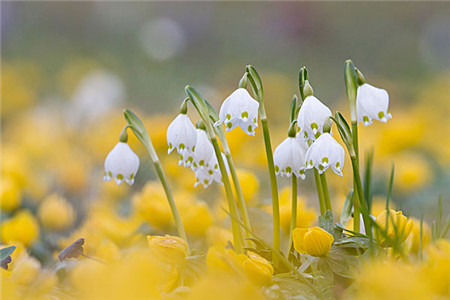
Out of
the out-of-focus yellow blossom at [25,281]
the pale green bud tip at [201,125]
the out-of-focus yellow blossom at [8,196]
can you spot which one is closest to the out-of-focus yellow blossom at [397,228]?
the pale green bud tip at [201,125]

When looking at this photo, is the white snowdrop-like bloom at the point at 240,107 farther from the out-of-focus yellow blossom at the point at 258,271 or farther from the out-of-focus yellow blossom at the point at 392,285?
the out-of-focus yellow blossom at the point at 392,285

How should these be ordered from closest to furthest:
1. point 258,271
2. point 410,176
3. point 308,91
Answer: point 258,271, point 308,91, point 410,176

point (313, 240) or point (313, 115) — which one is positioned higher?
point (313, 115)

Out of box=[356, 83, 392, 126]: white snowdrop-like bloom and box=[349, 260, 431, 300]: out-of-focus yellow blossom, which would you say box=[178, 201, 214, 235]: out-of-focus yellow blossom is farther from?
box=[349, 260, 431, 300]: out-of-focus yellow blossom

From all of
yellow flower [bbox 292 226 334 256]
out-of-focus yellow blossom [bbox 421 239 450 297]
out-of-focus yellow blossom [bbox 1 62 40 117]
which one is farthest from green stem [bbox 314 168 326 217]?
out-of-focus yellow blossom [bbox 1 62 40 117]

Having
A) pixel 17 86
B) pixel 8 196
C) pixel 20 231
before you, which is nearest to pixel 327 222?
pixel 20 231

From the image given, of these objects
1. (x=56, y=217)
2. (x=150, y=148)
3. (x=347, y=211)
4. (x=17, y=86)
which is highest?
(x=150, y=148)

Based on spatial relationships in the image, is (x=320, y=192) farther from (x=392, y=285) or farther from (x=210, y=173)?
(x=392, y=285)

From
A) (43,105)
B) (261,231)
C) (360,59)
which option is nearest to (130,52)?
(43,105)
